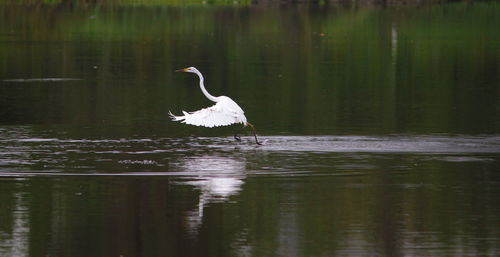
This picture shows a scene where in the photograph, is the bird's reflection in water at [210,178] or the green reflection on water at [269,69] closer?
the bird's reflection in water at [210,178]

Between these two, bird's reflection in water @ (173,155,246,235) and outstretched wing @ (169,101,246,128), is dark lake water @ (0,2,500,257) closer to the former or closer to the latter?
bird's reflection in water @ (173,155,246,235)

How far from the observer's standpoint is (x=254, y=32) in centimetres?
4894

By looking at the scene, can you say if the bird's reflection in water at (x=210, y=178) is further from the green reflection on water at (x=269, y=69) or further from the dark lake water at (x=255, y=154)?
the green reflection on water at (x=269, y=69)

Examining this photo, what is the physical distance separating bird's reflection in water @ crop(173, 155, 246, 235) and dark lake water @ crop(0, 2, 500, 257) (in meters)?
0.04

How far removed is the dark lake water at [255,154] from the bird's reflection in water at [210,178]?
0.04 m

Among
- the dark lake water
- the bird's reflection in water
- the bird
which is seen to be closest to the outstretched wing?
the bird

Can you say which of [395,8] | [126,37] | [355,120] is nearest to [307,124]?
[355,120]

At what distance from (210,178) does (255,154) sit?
226 centimetres

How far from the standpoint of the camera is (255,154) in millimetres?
16875

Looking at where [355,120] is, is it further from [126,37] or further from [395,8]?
[395,8]

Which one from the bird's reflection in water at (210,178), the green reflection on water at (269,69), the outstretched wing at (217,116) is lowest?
the green reflection on water at (269,69)

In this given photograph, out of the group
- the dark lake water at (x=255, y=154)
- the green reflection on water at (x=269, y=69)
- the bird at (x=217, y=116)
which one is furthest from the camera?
the green reflection on water at (x=269, y=69)

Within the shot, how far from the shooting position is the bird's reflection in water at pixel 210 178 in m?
12.7

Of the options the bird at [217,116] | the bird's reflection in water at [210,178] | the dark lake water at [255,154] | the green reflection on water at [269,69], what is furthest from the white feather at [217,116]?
the green reflection on water at [269,69]
